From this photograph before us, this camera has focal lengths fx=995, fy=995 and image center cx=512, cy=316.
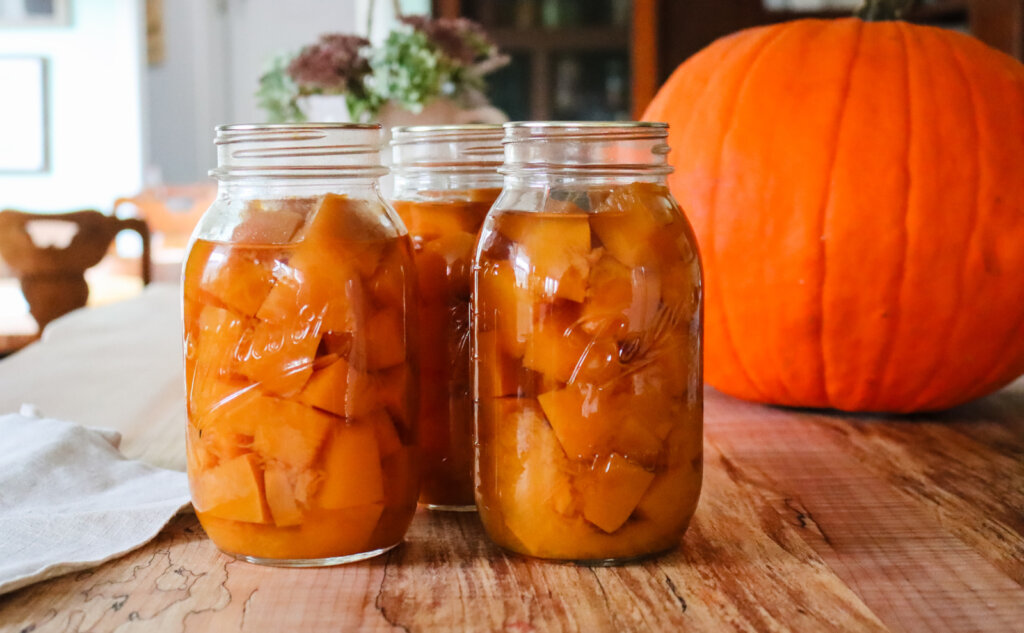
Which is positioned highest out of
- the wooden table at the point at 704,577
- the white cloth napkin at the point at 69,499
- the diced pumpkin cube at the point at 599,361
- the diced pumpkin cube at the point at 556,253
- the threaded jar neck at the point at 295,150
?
the threaded jar neck at the point at 295,150

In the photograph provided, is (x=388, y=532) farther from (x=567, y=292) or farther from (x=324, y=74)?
(x=324, y=74)

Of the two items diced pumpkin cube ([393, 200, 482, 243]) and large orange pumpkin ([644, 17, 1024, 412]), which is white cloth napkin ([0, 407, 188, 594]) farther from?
large orange pumpkin ([644, 17, 1024, 412])

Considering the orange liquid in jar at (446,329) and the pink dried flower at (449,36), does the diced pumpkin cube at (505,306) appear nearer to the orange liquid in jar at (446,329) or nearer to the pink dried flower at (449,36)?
the orange liquid in jar at (446,329)

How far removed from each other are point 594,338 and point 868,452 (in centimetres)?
44

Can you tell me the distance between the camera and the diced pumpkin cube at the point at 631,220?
60 centimetres

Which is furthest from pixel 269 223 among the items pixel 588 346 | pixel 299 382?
pixel 588 346

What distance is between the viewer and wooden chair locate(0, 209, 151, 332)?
2.18 metres

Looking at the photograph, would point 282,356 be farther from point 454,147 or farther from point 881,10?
point 881,10

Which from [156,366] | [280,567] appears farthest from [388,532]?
[156,366]

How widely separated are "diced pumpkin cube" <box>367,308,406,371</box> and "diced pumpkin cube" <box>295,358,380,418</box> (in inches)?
0.6

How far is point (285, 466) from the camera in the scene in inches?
23.3

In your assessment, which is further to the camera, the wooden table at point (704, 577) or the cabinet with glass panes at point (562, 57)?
the cabinet with glass panes at point (562, 57)

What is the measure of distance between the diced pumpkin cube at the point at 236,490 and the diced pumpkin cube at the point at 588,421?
18 cm

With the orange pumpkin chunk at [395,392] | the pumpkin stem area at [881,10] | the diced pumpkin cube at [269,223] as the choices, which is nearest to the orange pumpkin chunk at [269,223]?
the diced pumpkin cube at [269,223]
